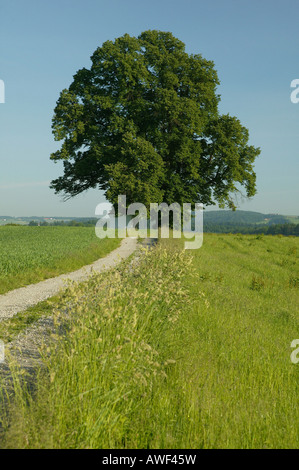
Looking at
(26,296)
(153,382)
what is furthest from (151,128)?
(153,382)

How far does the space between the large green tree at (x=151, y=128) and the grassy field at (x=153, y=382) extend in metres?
21.1

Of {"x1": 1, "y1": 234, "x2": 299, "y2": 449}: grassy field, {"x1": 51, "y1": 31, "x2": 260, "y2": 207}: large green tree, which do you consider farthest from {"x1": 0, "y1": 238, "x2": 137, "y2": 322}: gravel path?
{"x1": 51, "y1": 31, "x2": 260, "y2": 207}: large green tree

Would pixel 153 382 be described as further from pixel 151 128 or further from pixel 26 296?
pixel 151 128

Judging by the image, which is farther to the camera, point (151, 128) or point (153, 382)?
point (151, 128)

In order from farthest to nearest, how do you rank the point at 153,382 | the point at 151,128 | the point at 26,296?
the point at 151,128, the point at 26,296, the point at 153,382

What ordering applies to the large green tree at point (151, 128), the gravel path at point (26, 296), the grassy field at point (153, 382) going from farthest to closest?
the large green tree at point (151, 128) < the gravel path at point (26, 296) < the grassy field at point (153, 382)

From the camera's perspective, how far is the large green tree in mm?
28766

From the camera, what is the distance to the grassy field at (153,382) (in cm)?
352

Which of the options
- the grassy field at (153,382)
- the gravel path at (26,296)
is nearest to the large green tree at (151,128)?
→ the gravel path at (26,296)

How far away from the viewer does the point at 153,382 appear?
15.8 feet

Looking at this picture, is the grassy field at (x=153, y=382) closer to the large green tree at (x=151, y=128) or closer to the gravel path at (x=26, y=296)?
the gravel path at (x=26, y=296)

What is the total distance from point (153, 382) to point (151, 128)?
91.6 ft

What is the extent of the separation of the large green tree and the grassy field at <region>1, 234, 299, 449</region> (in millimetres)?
21110
